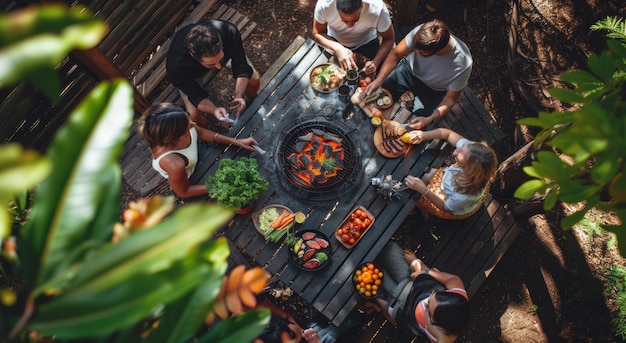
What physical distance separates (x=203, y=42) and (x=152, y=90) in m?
1.61

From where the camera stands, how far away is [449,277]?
372cm

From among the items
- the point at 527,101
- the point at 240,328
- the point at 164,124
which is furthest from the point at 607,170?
the point at 527,101

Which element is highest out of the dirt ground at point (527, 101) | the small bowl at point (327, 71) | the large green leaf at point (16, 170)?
the large green leaf at point (16, 170)

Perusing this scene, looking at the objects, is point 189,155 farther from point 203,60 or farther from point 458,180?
point 458,180

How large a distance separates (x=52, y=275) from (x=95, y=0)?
407 cm

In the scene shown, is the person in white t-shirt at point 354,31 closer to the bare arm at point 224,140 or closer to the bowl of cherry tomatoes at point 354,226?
the bare arm at point 224,140

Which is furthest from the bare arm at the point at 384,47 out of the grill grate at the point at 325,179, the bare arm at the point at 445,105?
the grill grate at the point at 325,179

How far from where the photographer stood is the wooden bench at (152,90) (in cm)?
453

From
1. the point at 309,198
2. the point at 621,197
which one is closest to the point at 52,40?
the point at 621,197

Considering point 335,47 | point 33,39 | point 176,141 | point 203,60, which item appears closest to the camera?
point 33,39

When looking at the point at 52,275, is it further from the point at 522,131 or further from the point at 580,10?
the point at 580,10

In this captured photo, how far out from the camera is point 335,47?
167 inches

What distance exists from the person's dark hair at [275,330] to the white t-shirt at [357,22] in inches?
120

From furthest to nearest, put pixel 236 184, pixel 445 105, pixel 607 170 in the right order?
pixel 445 105 < pixel 236 184 < pixel 607 170
